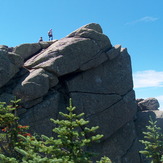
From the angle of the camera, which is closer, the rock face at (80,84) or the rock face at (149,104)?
the rock face at (80,84)

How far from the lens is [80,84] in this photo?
75.0 ft

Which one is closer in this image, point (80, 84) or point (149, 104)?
point (80, 84)

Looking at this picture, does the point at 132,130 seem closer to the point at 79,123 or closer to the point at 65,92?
the point at 65,92

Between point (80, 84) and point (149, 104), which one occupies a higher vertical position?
point (80, 84)

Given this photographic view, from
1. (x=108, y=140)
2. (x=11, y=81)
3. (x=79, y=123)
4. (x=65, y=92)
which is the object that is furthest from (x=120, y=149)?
(x=79, y=123)

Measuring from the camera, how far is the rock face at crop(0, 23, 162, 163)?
19.5 meters

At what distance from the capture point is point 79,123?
7.20m

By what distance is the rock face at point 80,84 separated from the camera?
768 inches

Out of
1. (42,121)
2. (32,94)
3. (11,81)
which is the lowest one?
(42,121)

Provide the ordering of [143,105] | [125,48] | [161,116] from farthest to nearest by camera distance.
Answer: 1. [143,105]
2. [161,116]
3. [125,48]

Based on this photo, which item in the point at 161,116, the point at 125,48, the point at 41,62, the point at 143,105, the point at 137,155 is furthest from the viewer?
the point at 143,105

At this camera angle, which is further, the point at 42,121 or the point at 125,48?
the point at 125,48

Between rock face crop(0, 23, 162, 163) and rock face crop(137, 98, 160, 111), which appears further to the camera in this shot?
rock face crop(137, 98, 160, 111)

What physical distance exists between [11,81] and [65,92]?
565 centimetres
